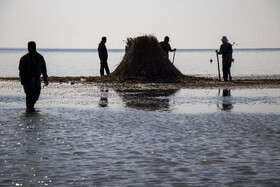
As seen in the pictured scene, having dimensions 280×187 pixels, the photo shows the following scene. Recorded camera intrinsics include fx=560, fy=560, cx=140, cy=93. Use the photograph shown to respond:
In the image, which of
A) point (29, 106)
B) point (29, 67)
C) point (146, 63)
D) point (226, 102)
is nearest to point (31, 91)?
point (29, 106)

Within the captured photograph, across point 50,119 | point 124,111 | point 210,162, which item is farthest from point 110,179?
point 124,111

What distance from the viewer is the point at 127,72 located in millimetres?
24531

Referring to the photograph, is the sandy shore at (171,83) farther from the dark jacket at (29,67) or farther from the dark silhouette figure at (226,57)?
the dark jacket at (29,67)

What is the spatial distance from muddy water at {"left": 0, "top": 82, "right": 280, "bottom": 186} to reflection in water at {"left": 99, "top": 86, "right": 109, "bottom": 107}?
0.06m

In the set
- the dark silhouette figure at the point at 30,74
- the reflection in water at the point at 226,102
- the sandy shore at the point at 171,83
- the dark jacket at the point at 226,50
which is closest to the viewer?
the dark silhouette figure at the point at 30,74

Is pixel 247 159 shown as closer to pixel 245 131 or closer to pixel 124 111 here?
pixel 245 131

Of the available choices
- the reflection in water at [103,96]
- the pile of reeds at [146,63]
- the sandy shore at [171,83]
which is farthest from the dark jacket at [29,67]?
the pile of reeds at [146,63]

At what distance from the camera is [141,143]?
8664 mm

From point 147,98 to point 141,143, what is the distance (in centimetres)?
796

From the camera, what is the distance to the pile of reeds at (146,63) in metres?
24.3

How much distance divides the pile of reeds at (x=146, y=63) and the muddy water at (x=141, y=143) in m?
8.72

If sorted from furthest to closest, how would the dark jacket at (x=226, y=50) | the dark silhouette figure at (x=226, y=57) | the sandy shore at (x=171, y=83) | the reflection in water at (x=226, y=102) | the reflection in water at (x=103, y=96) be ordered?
1. the dark jacket at (x=226, y=50)
2. the dark silhouette figure at (x=226, y=57)
3. the sandy shore at (x=171, y=83)
4. the reflection in water at (x=103, y=96)
5. the reflection in water at (x=226, y=102)

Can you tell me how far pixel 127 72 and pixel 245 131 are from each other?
14.9 metres

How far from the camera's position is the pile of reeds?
79.8ft
